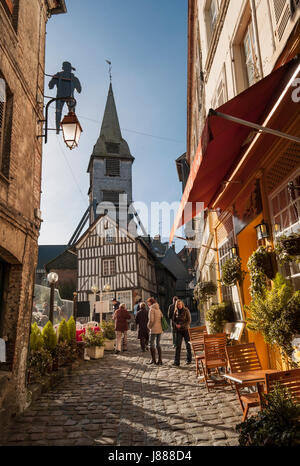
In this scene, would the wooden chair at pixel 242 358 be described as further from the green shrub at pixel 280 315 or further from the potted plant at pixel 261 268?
the potted plant at pixel 261 268

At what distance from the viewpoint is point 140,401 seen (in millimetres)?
5172

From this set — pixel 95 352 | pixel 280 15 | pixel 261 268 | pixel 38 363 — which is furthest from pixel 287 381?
pixel 95 352

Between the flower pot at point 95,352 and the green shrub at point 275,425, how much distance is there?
7890 millimetres

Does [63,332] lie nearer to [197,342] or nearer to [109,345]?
[197,342]

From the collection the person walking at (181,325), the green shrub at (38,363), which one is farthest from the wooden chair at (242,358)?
the person walking at (181,325)

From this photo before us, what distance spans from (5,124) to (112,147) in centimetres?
3157

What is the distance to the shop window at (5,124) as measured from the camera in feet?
16.5

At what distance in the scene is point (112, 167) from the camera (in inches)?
1359

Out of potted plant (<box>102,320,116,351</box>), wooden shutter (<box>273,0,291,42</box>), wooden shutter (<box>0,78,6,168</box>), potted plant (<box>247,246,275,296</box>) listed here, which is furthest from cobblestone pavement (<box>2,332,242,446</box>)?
wooden shutter (<box>273,0,291,42</box>)

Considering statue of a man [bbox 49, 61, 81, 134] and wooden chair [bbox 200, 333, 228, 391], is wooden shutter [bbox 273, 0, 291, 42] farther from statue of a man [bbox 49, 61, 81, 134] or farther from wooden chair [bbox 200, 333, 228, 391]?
statue of a man [bbox 49, 61, 81, 134]

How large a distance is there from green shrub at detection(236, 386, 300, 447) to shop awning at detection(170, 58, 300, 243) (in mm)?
2413
